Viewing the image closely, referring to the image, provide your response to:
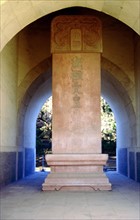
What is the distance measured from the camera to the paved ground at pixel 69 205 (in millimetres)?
4199

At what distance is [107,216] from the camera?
165 inches

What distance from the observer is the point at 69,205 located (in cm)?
502

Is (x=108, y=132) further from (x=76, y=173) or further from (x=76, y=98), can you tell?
(x=76, y=173)

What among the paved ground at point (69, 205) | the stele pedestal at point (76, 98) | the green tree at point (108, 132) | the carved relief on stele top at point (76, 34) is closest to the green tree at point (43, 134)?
the green tree at point (108, 132)

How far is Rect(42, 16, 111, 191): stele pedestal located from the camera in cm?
728

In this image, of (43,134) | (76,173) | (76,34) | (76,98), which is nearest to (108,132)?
(43,134)

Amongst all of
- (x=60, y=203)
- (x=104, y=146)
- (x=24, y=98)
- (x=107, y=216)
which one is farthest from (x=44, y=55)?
(x=104, y=146)

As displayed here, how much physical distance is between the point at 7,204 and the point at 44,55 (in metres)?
5.98

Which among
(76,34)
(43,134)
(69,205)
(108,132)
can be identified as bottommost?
(69,205)

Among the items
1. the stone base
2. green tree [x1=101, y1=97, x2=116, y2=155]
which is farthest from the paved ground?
green tree [x1=101, y1=97, x2=116, y2=155]

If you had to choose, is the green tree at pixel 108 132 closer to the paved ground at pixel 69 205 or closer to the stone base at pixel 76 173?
the stone base at pixel 76 173

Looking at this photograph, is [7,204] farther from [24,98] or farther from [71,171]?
[24,98]

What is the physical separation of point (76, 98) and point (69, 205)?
3395mm

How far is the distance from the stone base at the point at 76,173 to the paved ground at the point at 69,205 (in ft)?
1.32
